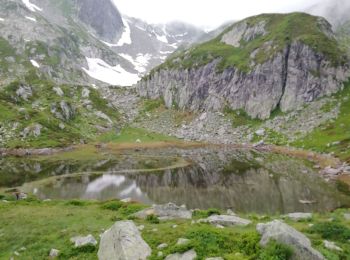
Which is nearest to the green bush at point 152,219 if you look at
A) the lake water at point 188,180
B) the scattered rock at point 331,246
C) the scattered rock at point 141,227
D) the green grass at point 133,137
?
the scattered rock at point 141,227

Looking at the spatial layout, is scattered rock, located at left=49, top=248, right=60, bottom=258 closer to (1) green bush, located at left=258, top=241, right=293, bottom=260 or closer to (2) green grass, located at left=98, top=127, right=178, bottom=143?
(1) green bush, located at left=258, top=241, right=293, bottom=260

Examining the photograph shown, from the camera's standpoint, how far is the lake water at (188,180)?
59062 mm

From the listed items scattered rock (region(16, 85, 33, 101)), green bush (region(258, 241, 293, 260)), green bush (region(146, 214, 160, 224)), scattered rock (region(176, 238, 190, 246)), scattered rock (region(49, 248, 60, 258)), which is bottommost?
scattered rock (region(49, 248, 60, 258))

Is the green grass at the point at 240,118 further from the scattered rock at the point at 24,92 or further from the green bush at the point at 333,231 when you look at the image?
the green bush at the point at 333,231

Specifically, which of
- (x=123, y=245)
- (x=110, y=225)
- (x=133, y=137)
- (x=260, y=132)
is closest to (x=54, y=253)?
(x=110, y=225)

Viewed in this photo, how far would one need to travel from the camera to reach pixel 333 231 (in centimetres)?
2427

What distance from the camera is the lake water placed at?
194 ft

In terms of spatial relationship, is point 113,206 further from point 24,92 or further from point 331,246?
point 24,92

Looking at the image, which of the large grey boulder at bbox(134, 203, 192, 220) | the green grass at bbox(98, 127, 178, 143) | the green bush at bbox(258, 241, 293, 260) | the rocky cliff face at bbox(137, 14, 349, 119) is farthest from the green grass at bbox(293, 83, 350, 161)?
the green bush at bbox(258, 241, 293, 260)

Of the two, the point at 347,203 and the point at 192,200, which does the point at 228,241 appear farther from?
the point at 347,203

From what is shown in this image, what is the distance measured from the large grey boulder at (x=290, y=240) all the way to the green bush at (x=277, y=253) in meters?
0.28

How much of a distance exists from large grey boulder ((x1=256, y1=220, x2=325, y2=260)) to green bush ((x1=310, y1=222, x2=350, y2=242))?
6206 mm

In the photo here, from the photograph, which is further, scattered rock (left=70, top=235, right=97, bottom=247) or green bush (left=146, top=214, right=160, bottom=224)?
green bush (left=146, top=214, right=160, bottom=224)

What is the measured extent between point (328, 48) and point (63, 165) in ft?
456
